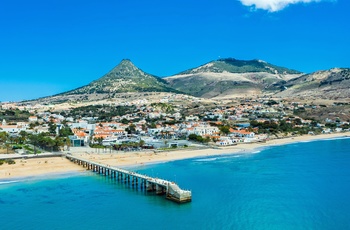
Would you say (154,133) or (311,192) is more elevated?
(154,133)

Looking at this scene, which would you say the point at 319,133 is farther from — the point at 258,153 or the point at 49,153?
the point at 49,153

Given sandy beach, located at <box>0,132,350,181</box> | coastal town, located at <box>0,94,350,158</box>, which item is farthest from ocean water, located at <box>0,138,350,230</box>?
coastal town, located at <box>0,94,350,158</box>

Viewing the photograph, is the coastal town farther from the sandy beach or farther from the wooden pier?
the wooden pier

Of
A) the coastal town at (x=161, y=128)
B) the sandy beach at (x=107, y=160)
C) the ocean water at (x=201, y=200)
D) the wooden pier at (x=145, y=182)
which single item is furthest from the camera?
the coastal town at (x=161, y=128)

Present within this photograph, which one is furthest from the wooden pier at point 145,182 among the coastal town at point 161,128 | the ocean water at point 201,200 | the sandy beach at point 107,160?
the coastal town at point 161,128

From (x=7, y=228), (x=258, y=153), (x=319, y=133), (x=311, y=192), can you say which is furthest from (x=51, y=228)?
(x=319, y=133)

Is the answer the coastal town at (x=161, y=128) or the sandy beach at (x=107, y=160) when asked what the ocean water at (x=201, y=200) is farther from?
the coastal town at (x=161, y=128)
